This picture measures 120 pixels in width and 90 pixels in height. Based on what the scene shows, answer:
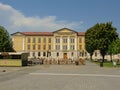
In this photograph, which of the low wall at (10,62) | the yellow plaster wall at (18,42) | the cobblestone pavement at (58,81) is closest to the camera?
the cobblestone pavement at (58,81)

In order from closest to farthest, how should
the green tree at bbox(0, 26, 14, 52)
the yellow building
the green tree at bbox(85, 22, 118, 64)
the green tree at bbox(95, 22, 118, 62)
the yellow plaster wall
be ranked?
1. the green tree at bbox(95, 22, 118, 62)
2. the green tree at bbox(85, 22, 118, 64)
3. the green tree at bbox(0, 26, 14, 52)
4. the yellow building
5. the yellow plaster wall

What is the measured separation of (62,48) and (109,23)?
4815 cm

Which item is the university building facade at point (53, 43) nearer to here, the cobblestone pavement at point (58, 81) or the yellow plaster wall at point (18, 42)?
the yellow plaster wall at point (18, 42)

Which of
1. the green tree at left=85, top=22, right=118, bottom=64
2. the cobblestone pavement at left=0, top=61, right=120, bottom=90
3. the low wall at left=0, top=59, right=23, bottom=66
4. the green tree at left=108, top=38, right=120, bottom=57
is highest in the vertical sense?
the green tree at left=85, top=22, right=118, bottom=64

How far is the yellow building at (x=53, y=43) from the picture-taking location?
129125mm

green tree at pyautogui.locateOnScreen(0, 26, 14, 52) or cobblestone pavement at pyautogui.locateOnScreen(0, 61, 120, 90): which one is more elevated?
green tree at pyautogui.locateOnScreen(0, 26, 14, 52)

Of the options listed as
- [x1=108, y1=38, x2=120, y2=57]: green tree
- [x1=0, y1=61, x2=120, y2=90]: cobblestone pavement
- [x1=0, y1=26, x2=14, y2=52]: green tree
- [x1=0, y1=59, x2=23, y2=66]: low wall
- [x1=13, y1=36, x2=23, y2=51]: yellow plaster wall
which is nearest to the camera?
[x1=0, y1=61, x2=120, y2=90]: cobblestone pavement

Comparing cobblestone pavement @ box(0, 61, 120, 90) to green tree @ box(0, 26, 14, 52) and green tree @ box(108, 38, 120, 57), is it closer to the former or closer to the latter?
green tree @ box(108, 38, 120, 57)

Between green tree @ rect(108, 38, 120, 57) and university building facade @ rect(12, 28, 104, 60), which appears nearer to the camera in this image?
green tree @ rect(108, 38, 120, 57)

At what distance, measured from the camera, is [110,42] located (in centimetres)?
8206

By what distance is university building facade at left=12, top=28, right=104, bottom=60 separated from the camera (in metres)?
129

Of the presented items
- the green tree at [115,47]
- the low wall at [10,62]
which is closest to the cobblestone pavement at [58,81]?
→ the low wall at [10,62]

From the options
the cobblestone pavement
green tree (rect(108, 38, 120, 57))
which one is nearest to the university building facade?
green tree (rect(108, 38, 120, 57))

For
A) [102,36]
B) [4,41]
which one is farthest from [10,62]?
[102,36]
